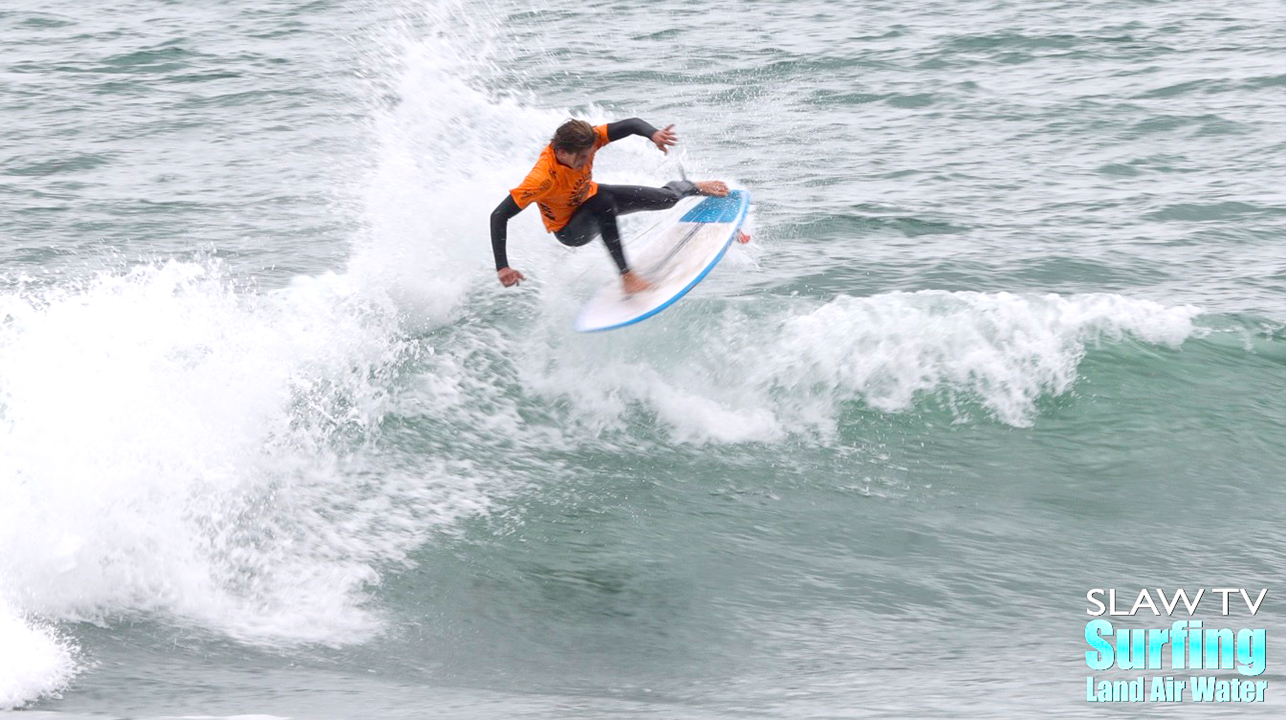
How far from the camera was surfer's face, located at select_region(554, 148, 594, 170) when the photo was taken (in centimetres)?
851

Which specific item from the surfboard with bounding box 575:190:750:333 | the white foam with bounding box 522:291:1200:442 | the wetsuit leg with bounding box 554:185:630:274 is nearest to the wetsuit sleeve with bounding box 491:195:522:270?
the wetsuit leg with bounding box 554:185:630:274

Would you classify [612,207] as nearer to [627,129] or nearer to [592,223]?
[592,223]

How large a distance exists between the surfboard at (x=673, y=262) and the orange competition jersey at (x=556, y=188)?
718 millimetres

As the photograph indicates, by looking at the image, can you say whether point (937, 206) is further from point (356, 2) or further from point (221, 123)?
point (356, 2)

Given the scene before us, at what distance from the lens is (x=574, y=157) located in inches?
335

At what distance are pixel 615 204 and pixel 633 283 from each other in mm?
661

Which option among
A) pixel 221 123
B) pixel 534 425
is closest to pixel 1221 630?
pixel 534 425

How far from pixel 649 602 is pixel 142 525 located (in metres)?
2.89

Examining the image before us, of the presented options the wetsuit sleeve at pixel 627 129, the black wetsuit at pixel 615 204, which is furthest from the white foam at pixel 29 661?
the wetsuit sleeve at pixel 627 129

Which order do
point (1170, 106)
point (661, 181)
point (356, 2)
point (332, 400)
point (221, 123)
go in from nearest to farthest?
point (332, 400)
point (661, 181)
point (1170, 106)
point (221, 123)
point (356, 2)

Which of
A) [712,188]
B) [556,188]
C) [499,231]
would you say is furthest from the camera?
[712,188]

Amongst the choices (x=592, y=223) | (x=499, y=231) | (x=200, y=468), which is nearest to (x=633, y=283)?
(x=592, y=223)

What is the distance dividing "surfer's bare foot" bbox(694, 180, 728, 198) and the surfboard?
313 mm

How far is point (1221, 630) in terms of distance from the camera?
6625 mm
